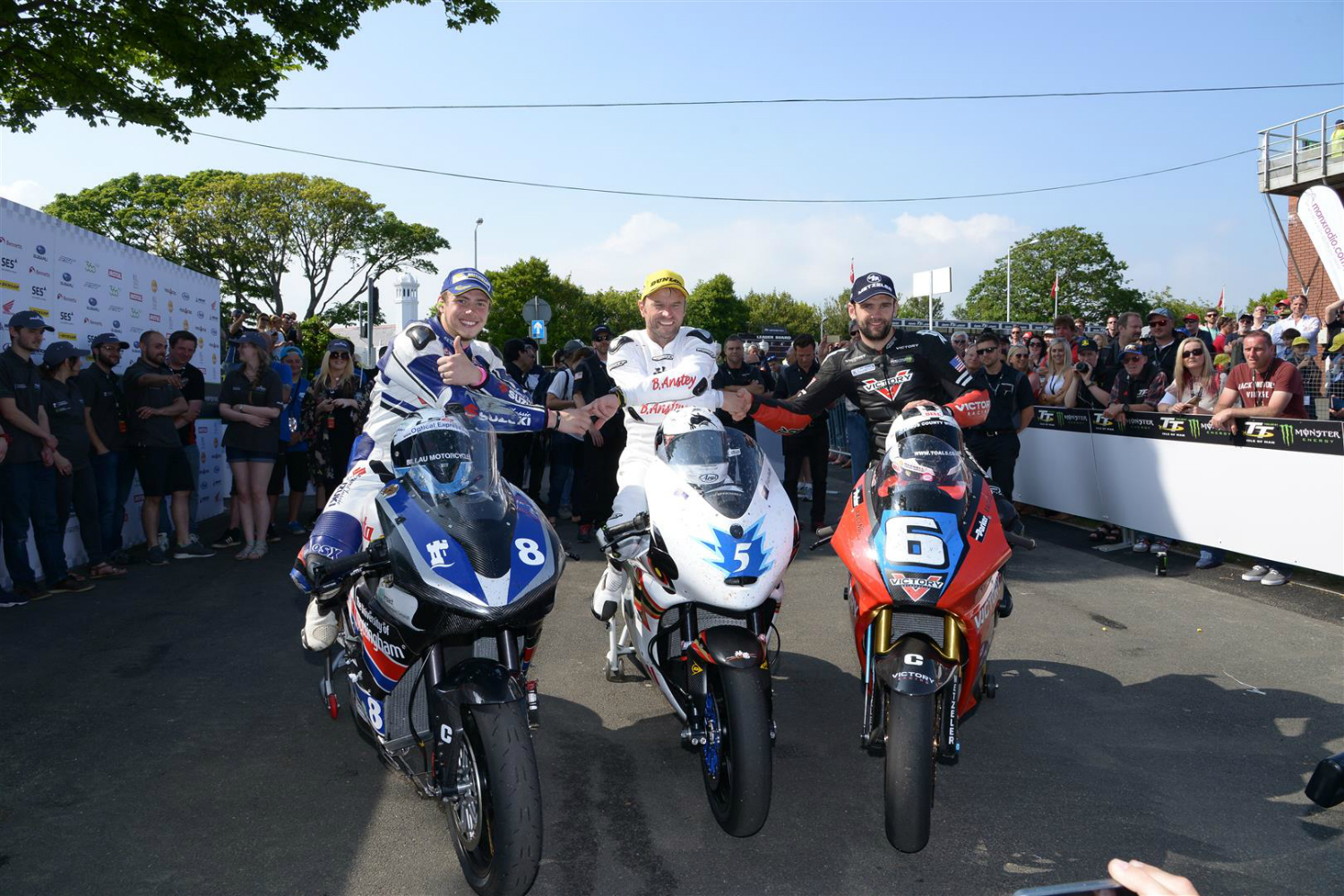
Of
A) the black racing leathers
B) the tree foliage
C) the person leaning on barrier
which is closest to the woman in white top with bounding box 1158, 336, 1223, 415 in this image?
the person leaning on barrier

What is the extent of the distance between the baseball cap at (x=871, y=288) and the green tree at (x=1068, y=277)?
8507 cm

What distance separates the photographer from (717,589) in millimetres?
3584

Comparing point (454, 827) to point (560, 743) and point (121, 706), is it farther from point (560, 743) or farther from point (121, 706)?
point (121, 706)

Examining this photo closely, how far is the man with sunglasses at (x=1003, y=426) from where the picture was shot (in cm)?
958

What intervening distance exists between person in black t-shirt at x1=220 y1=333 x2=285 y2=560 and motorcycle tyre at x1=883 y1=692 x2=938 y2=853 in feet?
25.0

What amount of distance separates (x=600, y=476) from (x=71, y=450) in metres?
4.86

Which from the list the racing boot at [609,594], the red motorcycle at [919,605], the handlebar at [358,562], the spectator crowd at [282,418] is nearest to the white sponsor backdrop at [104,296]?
the spectator crowd at [282,418]

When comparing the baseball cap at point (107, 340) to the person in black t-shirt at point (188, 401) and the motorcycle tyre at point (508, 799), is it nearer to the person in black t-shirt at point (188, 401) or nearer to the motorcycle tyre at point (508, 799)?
the person in black t-shirt at point (188, 401)

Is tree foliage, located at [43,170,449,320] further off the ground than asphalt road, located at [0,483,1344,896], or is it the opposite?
tree foliage, located at [43,170,449,320]

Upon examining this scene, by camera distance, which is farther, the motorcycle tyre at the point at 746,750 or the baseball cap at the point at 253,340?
the baseball cap at the point at 253,340

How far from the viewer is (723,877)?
337 cm

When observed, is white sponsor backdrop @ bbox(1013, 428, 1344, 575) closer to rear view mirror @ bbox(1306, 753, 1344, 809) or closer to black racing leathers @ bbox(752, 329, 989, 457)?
black racing leathers @ bbox(752, 329, 989, 457)

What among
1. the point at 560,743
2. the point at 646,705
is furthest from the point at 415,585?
the point at 646,705

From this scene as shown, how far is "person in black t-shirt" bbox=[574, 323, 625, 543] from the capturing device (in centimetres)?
1029
